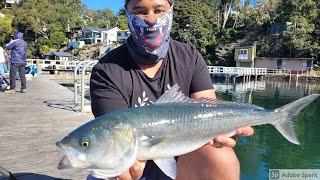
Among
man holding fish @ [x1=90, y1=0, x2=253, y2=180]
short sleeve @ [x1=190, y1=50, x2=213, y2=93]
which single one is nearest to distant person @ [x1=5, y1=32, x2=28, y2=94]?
man holding fish @ [x1=90, y1=0, x2=253, y2=180]

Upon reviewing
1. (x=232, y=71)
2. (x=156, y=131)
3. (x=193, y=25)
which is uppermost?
(x=193, y=25)

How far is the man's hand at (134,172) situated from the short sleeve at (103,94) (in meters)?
0.47

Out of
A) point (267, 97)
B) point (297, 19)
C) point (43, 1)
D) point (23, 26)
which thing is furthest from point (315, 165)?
point (43, 1)

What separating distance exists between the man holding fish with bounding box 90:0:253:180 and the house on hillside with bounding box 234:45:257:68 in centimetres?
5550

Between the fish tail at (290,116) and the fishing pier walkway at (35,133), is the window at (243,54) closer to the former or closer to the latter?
the fishing pier walkway at (35,133)

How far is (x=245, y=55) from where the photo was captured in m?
58.4

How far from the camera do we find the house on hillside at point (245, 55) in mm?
57866

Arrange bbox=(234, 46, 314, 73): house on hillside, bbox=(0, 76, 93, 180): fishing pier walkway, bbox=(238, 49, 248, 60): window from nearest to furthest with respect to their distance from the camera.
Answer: bbox=(0, 76, 93, 180): fishing pier walkway < bbox=(234, 46, 314, 73): house on hillside < bbox=(238, 49, 248, 60): window

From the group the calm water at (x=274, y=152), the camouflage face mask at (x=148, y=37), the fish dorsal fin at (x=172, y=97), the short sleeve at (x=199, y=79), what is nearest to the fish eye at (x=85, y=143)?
the fish dorsal fin at (x=172, y=97)

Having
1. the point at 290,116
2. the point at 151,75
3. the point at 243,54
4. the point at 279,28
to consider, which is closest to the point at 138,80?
the point at 151,75

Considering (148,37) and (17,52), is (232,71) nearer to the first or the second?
(17,52)

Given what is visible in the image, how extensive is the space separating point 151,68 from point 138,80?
14 cm

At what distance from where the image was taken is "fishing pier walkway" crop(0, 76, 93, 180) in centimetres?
481

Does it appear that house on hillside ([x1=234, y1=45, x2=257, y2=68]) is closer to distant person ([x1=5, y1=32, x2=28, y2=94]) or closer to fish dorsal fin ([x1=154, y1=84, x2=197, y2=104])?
distant person ([x1=5, y1=32, x2=28, y2=94])
